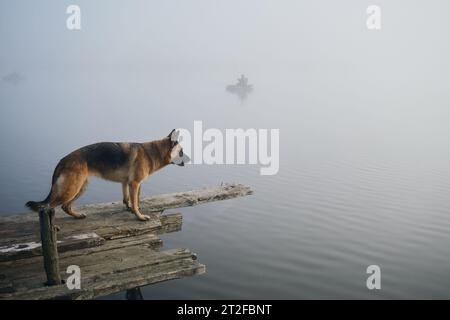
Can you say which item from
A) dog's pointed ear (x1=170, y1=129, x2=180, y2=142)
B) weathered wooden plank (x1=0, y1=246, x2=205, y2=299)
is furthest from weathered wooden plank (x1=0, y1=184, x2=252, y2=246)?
dog's pointed ear (x1=170, y1=129, x2=180, y2=142)

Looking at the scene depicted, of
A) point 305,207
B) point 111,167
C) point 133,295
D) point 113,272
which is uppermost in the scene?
point 111,167

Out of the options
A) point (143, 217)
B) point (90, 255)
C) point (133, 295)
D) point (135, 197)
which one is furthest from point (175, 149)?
point (133, 295)

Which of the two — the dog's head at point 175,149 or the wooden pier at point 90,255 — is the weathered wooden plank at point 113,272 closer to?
the wooden pier at point 90,255

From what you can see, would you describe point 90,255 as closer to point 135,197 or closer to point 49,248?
point 49,248

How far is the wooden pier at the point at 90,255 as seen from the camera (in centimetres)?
691

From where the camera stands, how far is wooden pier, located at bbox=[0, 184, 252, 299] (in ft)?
22.7

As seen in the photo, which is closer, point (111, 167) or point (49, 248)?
point (49, 248)

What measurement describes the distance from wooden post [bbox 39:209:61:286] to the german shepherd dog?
200 centimetres

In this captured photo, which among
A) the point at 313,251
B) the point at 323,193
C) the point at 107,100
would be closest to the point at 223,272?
the point at 313,251

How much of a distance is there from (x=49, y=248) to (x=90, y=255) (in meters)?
1.55

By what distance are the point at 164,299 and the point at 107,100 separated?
64015 millimetres

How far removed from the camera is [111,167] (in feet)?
32.7

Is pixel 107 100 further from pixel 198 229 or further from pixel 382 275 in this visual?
pixel 382 275
